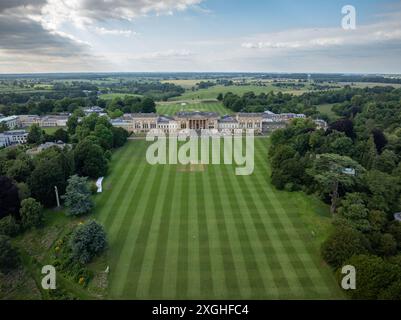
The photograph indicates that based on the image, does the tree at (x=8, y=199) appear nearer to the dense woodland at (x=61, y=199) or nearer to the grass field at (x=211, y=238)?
the dense woodland at (x=61, y=199)

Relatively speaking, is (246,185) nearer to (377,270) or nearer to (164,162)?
(164,162)

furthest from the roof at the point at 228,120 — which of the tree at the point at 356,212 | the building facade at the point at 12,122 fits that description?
the building facade at the point at 12,122

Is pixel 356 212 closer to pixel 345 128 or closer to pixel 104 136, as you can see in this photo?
pixel 345 128

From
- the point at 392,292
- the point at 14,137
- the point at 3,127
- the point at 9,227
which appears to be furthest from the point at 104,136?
the point at 392,292

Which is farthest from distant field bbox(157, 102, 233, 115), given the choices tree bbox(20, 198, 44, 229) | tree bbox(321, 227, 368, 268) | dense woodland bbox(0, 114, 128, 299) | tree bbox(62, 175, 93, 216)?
tree bbox(321, 227, 368, 268)

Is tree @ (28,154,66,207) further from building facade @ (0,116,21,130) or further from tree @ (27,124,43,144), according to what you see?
building facade @ (0,116,21,130)
